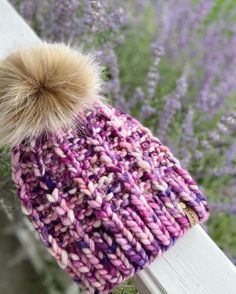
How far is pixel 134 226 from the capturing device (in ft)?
1.79

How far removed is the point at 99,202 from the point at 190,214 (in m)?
0.14

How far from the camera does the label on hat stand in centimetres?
58

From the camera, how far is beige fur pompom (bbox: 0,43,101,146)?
56 centimetres

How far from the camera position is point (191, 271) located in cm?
58

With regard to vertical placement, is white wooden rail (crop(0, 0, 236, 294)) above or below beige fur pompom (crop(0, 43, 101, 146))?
below

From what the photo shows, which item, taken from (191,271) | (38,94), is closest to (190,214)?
(191,271)

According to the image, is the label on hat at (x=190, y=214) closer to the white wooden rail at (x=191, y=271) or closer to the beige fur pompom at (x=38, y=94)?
the white wooden rail at (x=191, y=271)

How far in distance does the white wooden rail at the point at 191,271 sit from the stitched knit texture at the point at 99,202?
31 millimetres

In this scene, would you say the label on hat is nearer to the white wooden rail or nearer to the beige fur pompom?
the white wooden rail

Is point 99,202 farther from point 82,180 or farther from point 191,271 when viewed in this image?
point 191,271

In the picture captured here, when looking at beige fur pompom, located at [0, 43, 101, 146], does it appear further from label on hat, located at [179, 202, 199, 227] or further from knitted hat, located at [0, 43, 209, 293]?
label on hat, located at [179, 202, 199, 227]

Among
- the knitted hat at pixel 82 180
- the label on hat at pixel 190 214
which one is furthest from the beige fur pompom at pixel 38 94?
the label on hat at pixel 190 214

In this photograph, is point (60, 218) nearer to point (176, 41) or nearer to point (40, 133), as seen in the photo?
point (40, 133)

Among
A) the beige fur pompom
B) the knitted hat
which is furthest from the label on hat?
the beige fur pompom
